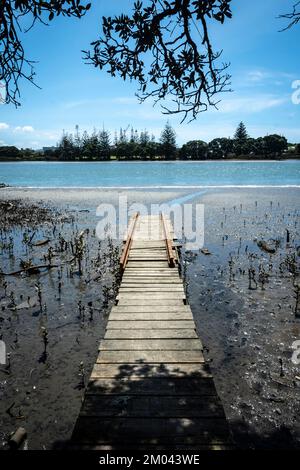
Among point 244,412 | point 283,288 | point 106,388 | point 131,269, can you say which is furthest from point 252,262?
point 106,388

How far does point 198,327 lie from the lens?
25.2 ft

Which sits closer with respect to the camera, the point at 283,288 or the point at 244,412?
the point at 244,412

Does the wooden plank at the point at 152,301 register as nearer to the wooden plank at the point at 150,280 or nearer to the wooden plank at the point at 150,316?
the wooden plank at the point at 150,316

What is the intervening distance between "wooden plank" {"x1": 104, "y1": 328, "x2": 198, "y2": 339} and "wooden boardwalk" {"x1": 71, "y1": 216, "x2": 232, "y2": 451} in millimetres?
18

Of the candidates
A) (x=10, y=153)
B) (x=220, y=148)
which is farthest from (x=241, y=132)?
(x=10, y=153)

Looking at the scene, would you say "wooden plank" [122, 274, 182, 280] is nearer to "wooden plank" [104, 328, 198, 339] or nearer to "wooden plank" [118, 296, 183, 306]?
"wooden plank" [118, 296, 183, 306]

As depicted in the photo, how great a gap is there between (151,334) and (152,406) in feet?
6.36

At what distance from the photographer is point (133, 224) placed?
615 inches

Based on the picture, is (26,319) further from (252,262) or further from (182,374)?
(252,262)

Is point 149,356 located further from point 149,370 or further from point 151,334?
point 151,334

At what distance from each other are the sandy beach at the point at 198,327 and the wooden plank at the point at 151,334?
0.86 m

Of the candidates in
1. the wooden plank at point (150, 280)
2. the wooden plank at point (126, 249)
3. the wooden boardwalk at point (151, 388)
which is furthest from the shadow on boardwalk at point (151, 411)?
the wooden plank at point (126, 249)

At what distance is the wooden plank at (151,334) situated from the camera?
5.92 m
